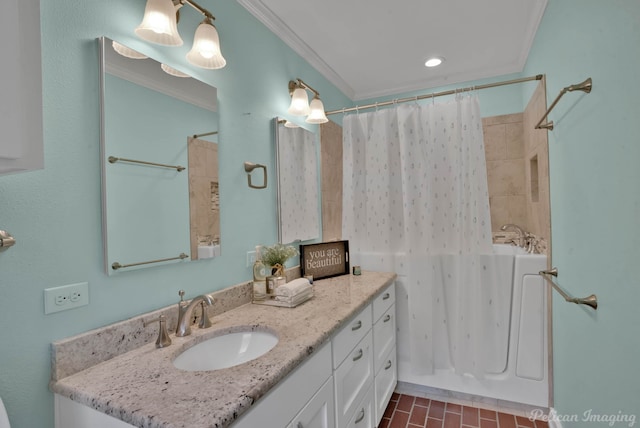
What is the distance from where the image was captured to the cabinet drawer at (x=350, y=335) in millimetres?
1323

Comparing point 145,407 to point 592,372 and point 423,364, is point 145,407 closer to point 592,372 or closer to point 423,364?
point 592,372

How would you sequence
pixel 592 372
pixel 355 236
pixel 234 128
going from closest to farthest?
pixel 592 372 < pixel 234 128 < pixel 355 236

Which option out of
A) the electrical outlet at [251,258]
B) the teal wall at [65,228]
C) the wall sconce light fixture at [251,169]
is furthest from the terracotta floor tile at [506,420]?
the wall sconce light fixture at [251,169]

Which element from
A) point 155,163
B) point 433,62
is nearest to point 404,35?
point 433,62

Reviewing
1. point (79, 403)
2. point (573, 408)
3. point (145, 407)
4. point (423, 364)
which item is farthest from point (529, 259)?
point (79, 403)

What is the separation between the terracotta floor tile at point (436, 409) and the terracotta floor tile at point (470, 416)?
0.44ft

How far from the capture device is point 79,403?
0.84 m

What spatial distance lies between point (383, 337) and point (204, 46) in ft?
6.16

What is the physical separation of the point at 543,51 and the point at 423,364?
2206mm

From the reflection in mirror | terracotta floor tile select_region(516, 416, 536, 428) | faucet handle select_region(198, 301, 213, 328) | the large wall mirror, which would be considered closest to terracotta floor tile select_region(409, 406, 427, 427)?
terracotta floor tile select_region(516, 416, 536, 428)

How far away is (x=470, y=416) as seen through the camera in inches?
79.1

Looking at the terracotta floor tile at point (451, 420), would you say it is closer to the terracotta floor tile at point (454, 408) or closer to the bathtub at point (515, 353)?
the terracotta floor tile at point (454, 408)

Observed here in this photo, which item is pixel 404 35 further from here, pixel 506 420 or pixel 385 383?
pixel 506 420

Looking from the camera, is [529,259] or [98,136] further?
[529,259]
